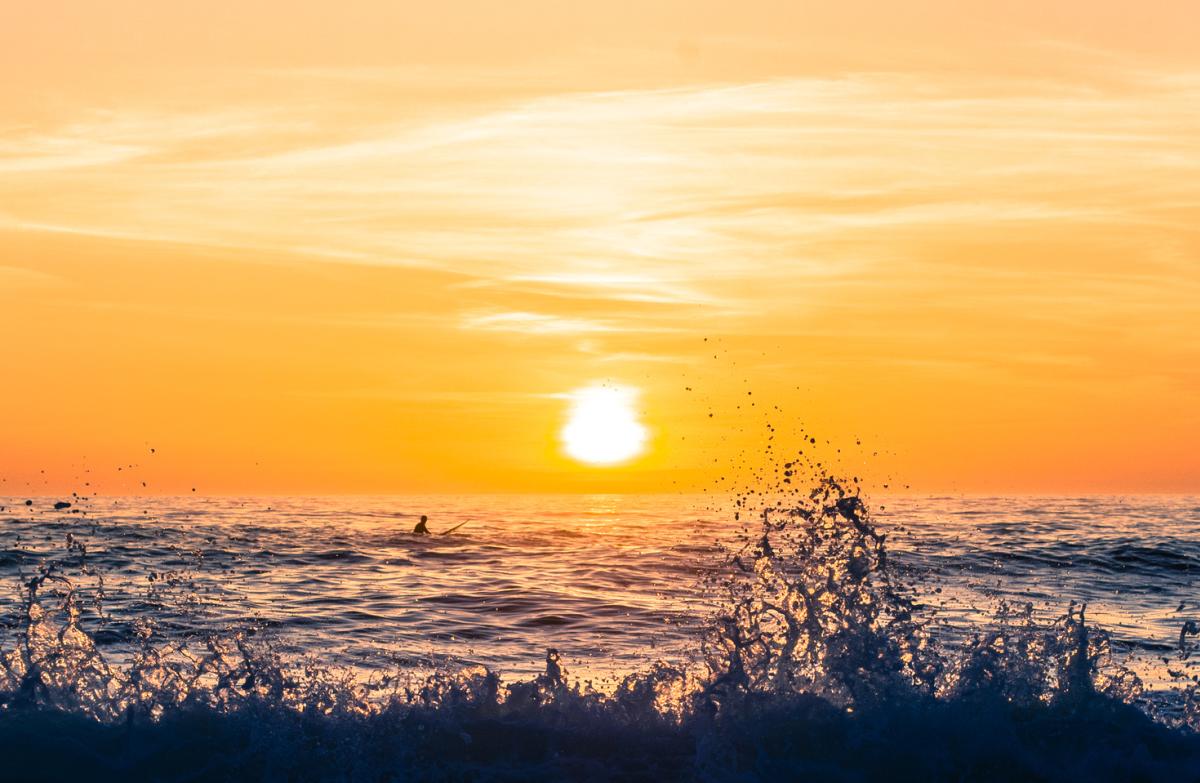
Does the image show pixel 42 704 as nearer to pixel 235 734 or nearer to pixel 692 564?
pixel 235 734

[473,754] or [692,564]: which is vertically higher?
[692,564]

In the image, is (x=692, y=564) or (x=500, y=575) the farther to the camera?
(x=692, y=564)

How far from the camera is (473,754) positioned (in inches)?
476

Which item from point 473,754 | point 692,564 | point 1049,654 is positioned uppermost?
point 692,564

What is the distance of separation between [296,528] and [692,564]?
64.1ft

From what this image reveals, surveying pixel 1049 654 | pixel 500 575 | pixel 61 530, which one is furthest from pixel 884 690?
A: pixel 61 530

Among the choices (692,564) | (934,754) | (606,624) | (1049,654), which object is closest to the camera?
(934,754)

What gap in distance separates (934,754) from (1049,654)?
2057mm

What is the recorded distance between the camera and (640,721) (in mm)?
12703

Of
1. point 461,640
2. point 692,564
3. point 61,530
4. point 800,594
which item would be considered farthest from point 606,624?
point 61,530

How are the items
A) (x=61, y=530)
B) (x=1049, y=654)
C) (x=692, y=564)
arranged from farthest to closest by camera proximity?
1. (x=61, y=530)
2. (x=692, y=564)
3. (x=1049, y=654)

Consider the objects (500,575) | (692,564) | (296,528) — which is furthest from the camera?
(296,528)

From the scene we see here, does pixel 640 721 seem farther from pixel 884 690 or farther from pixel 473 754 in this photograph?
pixel 884 690

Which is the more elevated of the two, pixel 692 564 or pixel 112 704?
pixel 692 564
